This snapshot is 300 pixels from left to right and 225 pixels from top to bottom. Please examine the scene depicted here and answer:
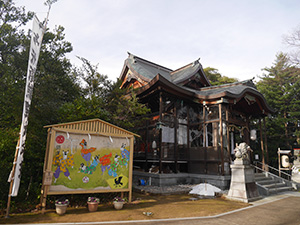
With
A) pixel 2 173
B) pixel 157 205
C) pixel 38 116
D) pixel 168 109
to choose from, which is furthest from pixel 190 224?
pixel 168 109

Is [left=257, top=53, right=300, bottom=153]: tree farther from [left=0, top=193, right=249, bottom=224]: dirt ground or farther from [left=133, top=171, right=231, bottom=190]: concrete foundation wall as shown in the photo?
[left=0, top=193, right=249, bottom=224]: dirt ground

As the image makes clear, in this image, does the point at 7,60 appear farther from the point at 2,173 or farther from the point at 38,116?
the point at 2,173

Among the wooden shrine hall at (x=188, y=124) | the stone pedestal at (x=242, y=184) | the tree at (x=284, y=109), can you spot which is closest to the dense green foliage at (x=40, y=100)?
the wooden shrine hall at (x=188, y=124)

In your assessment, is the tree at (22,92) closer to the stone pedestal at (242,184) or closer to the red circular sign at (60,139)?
the red circular sign at (60,139)

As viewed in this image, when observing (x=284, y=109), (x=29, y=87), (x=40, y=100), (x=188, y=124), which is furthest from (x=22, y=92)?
(x=284, y=109)

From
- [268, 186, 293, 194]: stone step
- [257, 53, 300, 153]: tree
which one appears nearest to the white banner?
[268, 186, 293, 194]: stone step

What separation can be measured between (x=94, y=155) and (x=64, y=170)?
1140 millimetres

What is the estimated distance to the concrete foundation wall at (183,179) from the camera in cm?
1147

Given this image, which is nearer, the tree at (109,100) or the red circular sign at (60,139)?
the red circular sign at (60,139)

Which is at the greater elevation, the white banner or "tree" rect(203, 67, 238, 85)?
"tree" rect(203, 67, 238, 85)

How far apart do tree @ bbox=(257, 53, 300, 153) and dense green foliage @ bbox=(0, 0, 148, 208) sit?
18.7 metres

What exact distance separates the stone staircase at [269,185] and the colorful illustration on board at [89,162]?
808 centimetres

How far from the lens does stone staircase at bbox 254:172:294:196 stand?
36.3 feet

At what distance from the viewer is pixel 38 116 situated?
376 inches
